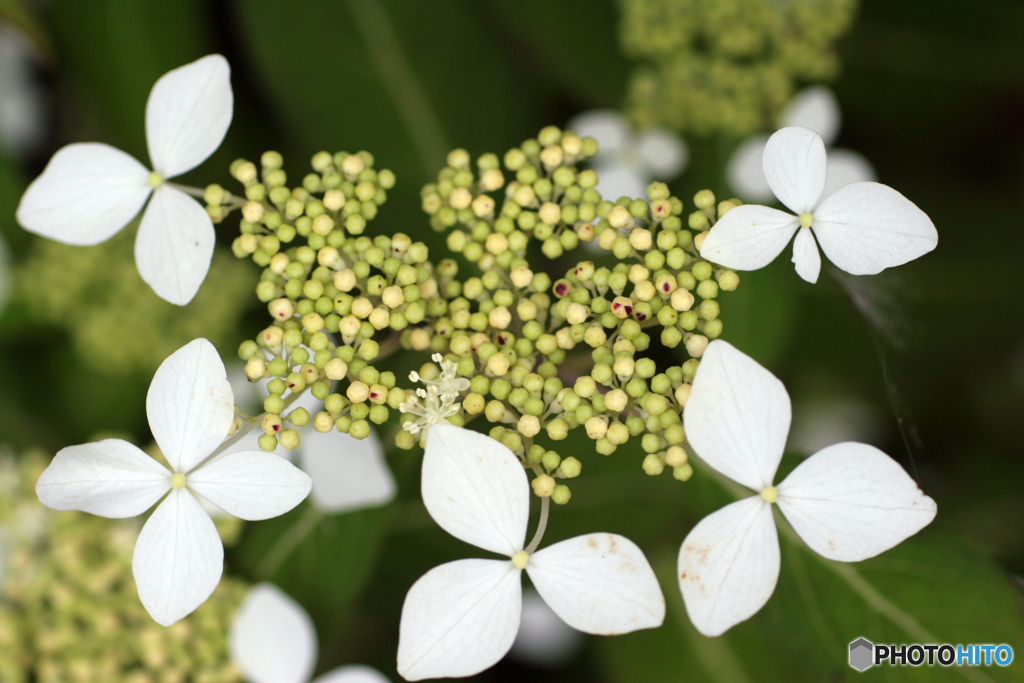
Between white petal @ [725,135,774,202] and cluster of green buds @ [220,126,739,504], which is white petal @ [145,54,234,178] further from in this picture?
white petal @ [725,135,774,202]

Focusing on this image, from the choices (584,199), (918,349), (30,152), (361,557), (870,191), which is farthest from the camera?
(30,152)

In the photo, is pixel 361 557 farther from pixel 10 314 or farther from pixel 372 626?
pixel 10 314

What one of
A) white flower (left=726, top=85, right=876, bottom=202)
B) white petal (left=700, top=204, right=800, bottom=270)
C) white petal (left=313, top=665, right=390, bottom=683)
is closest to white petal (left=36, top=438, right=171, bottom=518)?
white petal (left=313, top=665, right=390, bottom=683)

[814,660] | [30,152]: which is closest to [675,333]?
[814,660]

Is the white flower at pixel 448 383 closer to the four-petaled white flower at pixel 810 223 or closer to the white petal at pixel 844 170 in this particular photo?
the four-petaled white flower at pixel 810 223

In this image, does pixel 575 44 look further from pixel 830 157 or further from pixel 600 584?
pixel 600 584
